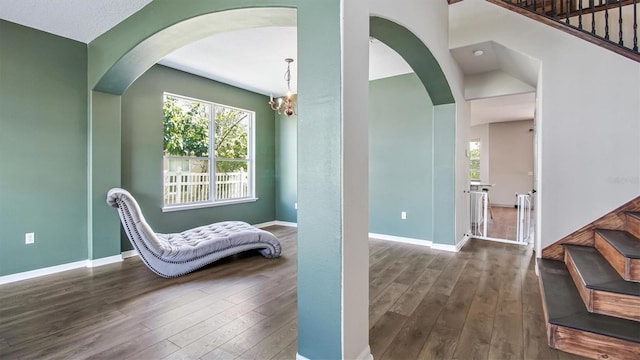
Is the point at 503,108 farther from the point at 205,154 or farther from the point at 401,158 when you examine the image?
the point at 205,154

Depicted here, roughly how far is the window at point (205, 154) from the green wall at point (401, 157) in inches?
98.0

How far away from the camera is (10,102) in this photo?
2.98m

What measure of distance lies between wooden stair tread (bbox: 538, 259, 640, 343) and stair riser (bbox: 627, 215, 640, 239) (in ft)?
2.03

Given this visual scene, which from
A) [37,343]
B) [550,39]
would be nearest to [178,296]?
[37,343]

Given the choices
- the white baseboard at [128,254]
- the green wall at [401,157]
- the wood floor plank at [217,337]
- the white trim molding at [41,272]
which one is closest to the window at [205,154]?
the white baseboard at [128,254]

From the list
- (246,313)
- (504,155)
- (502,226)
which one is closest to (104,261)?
(246,313)

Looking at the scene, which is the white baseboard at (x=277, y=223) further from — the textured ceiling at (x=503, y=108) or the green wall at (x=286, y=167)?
the textured ceiling at (x=503, y=108)

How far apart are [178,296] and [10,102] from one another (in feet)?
8.82

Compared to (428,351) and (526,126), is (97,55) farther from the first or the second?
(526,126)

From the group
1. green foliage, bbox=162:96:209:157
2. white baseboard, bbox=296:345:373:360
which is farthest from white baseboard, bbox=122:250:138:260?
white baseboard, bbox=296:345:373:360

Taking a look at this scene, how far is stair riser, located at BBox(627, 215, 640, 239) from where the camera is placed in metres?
2.40

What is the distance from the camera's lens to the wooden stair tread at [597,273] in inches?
76.4

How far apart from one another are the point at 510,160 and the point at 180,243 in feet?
31.4

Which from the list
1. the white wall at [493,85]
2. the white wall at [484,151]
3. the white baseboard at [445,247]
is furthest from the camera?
the white wall at [484,151]
